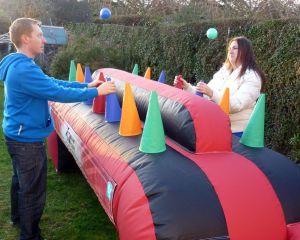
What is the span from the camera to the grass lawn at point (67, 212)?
3883mm

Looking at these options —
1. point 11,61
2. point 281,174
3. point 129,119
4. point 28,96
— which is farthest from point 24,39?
point 281,174

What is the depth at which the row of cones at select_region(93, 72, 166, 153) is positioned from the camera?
102 inches

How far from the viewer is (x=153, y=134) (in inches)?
102

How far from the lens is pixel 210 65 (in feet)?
23.8

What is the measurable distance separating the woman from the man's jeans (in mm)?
1569

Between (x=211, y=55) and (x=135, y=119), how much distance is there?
4608 mm

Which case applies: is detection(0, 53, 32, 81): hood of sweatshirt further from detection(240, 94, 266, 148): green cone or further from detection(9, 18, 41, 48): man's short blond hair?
detection(240, 94, 266, 148): green cone

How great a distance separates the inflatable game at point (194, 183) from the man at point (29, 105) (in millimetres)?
505

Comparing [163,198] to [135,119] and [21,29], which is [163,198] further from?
[21,29]

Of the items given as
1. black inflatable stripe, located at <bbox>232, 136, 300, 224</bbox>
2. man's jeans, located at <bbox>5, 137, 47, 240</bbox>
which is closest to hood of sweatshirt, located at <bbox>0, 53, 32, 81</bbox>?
man's jeans, located at <bbox>5, 137, 47, 240</bbox>

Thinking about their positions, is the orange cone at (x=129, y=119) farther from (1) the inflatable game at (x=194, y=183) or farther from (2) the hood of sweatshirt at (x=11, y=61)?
(2) the hood of sweatshirt at (x=11, y=61)

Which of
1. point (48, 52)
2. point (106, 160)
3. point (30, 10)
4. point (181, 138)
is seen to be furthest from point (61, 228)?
point (30, 10)

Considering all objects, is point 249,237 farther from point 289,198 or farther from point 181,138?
point 181,138

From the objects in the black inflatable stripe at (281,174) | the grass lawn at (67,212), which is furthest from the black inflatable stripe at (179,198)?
the grass lawn at (67,212)
